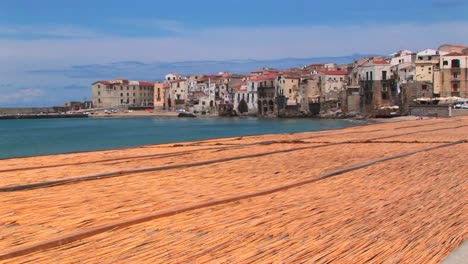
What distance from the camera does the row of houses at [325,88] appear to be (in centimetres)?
6862

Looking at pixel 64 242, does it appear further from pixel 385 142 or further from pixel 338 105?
pixel 338 105

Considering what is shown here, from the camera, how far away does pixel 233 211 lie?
353 cm

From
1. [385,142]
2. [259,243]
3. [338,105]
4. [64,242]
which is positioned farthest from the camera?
[338,105]

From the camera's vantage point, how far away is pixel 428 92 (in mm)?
69125

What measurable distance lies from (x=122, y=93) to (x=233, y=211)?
12596cm

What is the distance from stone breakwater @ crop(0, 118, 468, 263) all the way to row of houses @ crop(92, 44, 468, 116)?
6679cm

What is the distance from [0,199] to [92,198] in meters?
0.61

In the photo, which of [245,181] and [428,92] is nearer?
[245,181]

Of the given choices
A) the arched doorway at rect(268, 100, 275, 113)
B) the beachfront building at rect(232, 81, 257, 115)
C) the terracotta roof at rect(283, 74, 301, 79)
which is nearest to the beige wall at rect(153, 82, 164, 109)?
the beachfront building at rect(232, 81, 257, 115)

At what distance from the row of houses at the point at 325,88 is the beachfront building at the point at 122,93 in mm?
234

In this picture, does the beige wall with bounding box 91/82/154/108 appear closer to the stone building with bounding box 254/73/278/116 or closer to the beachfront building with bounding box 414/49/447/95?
the stone building with bounding box 254/73/278/116

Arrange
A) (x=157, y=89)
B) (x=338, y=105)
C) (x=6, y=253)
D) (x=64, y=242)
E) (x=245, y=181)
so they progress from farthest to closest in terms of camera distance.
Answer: (x=157, y=89), (x=338, y=105), (x=245, y=181), (x=64, y=242), (x=6, y=253)

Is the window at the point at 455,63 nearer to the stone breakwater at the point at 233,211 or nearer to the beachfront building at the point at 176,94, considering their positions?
the beachfront building at the point at 176,94

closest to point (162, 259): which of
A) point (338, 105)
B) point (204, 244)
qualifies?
point (204, 244)
